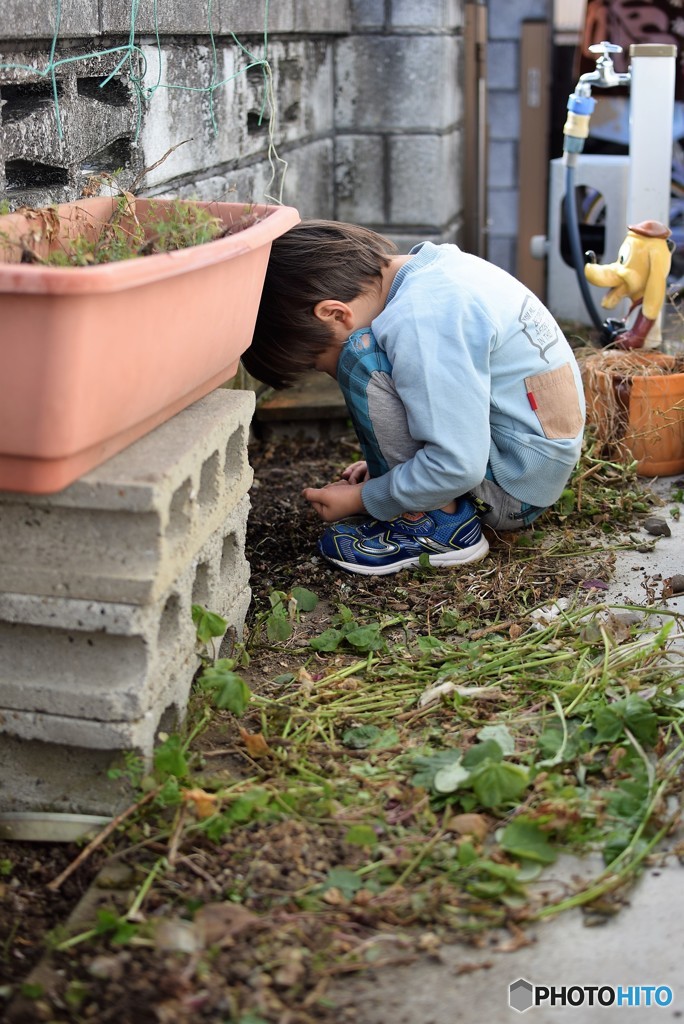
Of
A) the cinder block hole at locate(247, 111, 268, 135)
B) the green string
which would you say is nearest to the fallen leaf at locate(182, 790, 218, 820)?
the green string

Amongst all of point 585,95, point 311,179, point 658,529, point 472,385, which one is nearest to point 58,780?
point 472,385

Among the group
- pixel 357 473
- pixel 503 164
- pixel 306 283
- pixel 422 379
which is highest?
pixel 503 164

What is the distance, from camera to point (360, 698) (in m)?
1.99

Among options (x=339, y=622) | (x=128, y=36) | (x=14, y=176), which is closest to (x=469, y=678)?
(x=339, y=622)

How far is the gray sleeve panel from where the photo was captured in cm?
250

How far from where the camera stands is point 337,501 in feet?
8.76

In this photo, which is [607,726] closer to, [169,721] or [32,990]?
[169,721]

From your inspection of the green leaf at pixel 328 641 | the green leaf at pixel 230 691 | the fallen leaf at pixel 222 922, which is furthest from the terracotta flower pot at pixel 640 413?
the fallen leaf at pixel 222 922

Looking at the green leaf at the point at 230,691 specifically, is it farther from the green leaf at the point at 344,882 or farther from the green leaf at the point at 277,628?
the green leaf at the point at 277,628

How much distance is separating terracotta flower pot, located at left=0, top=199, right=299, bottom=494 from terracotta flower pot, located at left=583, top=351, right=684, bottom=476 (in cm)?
165

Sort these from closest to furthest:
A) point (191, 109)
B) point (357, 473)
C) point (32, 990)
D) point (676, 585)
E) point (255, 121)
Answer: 1. point (32, 990)
2. point (676, 585)
3. point (357, 473)
4. point (191, 109)
5. point (255, 121)

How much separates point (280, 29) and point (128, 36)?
4.00 feet

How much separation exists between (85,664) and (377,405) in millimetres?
1070

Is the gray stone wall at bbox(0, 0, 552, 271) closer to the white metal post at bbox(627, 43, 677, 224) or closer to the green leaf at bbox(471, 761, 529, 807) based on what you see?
the white metal post at bbox(627, 43, 677, 224)
